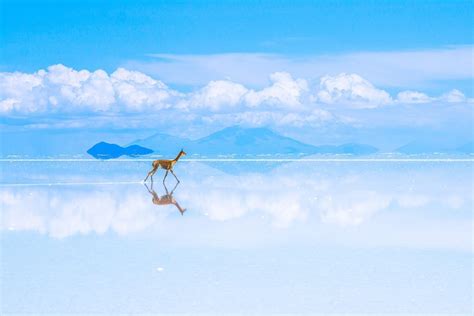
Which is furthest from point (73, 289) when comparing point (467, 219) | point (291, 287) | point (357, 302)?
point (467, 219)

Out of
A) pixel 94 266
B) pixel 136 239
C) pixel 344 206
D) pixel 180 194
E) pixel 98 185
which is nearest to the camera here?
pixel 94 266

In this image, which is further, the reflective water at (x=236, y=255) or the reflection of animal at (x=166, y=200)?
the reflection of animal at (x=166, y=200)

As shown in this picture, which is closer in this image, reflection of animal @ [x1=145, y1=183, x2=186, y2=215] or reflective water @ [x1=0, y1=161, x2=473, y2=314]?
reflective water @ [x1=0, y1=161, x2=473, y2=314]

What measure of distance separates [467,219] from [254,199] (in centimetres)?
396

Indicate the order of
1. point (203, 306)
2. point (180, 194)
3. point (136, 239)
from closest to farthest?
point (203, 306) < point (136, 239) < point (180, 194)

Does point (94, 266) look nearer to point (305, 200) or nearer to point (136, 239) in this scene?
point (136, 239)

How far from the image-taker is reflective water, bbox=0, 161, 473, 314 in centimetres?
497

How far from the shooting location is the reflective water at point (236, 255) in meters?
4.97

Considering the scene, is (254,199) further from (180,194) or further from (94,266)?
(94,266)

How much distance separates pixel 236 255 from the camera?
21.7ft

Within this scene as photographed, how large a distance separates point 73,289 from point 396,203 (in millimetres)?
7299

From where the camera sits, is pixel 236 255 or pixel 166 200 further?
pixel 166 200

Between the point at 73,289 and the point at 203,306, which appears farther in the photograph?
the point at 73,289

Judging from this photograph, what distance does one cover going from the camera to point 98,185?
51.6ft
